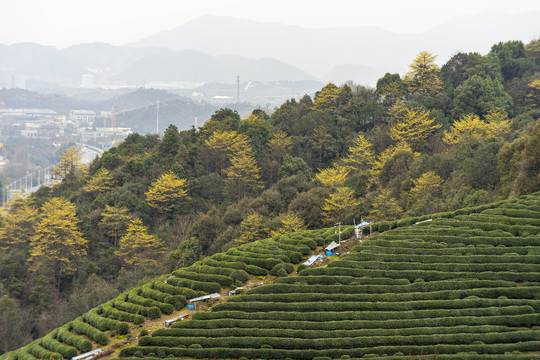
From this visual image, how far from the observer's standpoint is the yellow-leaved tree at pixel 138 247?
47188mm

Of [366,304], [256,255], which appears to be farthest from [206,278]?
[366,304]

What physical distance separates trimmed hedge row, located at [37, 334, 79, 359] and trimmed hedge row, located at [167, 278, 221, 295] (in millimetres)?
6031

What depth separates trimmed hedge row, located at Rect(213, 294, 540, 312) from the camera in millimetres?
22016

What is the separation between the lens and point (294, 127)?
2601 inches

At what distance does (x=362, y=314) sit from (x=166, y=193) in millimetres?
35377

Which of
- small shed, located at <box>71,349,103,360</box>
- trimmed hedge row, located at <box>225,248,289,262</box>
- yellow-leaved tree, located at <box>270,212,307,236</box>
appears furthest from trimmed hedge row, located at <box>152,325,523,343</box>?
yellow-leaved tree, located at <box>270,212,307,236</box>

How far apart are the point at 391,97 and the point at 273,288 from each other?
50.4 metres

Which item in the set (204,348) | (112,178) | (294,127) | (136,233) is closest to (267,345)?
(204,348)

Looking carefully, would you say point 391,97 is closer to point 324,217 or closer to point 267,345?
point 324,217

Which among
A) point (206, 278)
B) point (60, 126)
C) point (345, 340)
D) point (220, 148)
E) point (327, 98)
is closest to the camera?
point (345, 340)

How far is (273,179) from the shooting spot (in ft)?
193

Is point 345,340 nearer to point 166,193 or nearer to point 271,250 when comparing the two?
point 271,250

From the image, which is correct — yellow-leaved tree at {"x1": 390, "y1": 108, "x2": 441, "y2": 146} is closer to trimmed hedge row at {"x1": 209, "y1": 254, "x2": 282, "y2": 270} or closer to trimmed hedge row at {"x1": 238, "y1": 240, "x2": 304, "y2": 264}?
trimmed hedge row at {"x1": 238, "y1": 240, "x2": 304, "y2": 264}

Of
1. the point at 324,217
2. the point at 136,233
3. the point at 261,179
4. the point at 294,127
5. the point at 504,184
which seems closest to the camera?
the point at 504,184
